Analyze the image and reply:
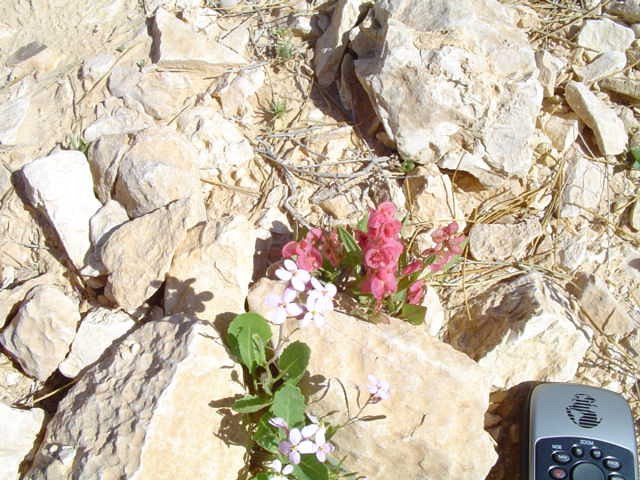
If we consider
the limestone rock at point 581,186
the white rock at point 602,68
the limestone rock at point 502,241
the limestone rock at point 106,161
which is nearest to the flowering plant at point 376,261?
the limestone rock at point 502,241

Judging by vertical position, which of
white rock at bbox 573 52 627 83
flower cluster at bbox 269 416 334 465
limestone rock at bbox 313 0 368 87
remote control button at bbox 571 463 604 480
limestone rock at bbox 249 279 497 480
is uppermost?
limestone rock at bbox 313 0 368 87

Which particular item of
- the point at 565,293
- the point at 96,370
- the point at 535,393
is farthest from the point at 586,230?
the point at 96,370

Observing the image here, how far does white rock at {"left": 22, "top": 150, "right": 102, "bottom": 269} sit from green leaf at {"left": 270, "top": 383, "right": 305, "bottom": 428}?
110 centimetres

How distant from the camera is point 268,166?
2.96 metres

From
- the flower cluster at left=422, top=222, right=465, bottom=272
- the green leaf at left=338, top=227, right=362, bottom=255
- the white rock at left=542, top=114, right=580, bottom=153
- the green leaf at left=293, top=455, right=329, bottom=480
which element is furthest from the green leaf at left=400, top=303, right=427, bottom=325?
the white rock at left=542, top=114, right=580, bottom=153

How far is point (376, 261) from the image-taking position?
2174mm

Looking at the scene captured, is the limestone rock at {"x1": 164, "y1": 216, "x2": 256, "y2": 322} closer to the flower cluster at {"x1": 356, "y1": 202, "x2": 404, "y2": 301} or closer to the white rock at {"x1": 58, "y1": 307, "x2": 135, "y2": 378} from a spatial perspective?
the white rock at {"x1": 58, "y1": 307, "x2": 135, "y2": 378}

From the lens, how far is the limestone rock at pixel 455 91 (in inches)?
110

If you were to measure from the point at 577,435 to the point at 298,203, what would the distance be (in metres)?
1.47

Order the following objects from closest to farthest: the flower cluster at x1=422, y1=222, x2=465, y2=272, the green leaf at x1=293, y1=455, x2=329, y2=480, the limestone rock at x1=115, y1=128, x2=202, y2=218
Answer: the green leaf at x1=293, y1=455, x2=329, y2=480 → the flower cluster at x1=422, y1=222, x2=465, y2=272 → the limestone rock at x1=115, y1=128, x2=202, y2=218

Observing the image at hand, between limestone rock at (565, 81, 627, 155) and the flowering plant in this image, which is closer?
the flowering plant

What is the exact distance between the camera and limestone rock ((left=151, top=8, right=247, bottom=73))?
3043 mm

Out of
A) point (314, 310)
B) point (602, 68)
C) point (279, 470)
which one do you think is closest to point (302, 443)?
point (279, 470)

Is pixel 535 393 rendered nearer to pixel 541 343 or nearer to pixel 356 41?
pixel 541 343
